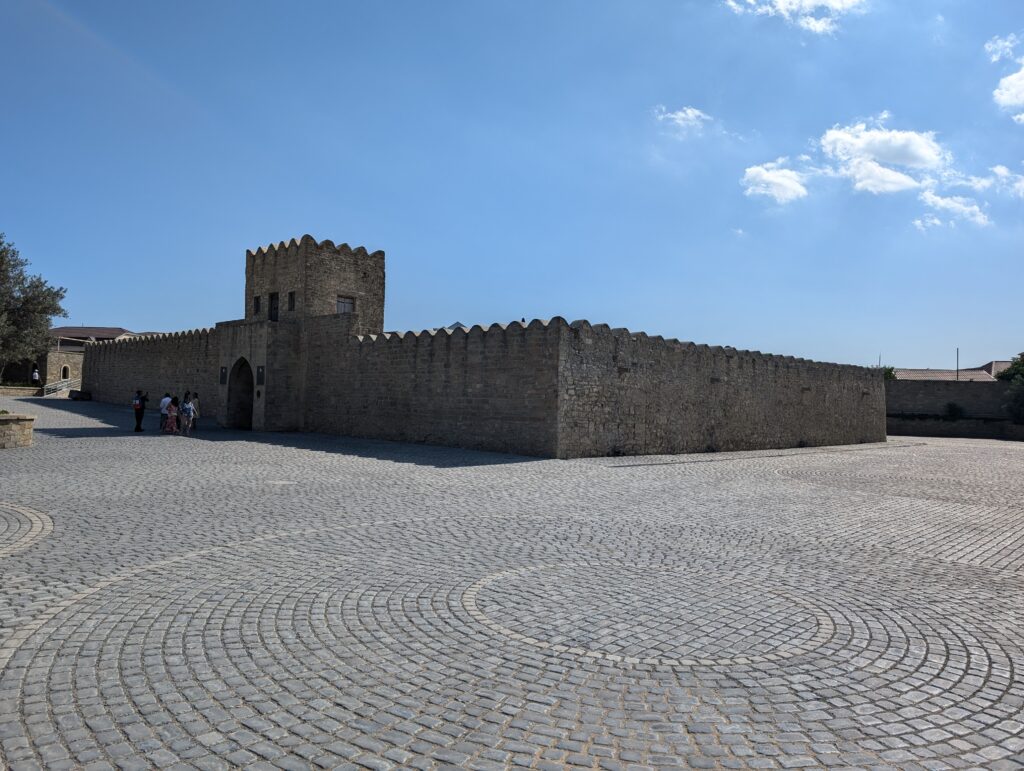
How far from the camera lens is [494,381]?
57.3ft

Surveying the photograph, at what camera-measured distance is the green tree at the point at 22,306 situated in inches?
1452

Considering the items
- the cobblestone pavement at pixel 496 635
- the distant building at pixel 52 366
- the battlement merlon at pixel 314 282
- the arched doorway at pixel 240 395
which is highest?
the battlement merlon at pixel 314 282

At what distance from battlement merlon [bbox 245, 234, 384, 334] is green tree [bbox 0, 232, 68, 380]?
19355 mm

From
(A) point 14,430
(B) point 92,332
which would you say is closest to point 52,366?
(B) point 92,332

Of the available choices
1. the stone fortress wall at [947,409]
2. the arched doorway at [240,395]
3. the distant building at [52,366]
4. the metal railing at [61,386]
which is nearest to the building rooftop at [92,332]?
the distant building at [52,366]

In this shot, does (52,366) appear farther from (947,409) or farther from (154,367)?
(947,409)

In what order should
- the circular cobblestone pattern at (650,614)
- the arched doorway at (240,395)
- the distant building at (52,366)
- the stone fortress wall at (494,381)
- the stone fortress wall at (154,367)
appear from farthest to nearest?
the distant building at (52,366), the stone fortress wall at (154,367), the arched doorway at (240,395), the stone fortress wall at (494,381), the circular cobblestone pattern at (650,614)

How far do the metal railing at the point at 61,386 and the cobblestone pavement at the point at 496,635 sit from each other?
41.0 metres

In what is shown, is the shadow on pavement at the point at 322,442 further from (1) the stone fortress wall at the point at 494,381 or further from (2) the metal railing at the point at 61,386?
(2) the metal railing at the point at 61,386

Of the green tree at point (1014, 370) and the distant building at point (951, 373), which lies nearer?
the green tree at point (1014, 370)

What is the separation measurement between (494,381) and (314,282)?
32.5 feet

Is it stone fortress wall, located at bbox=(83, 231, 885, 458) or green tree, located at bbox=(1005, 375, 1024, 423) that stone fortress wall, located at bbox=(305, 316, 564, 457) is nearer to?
stone fortress wall, located at bbox=(83, 231, 885, 458)

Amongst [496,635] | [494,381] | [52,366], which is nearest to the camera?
[496,635]

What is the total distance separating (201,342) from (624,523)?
26.9m
